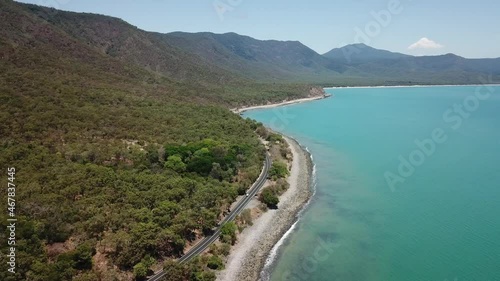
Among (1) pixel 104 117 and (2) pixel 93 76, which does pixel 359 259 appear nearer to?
(1) pixel 104 117

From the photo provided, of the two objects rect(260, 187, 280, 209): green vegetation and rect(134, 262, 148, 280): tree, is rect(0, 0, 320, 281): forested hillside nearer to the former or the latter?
rect(134, 262, 148, 280): tree

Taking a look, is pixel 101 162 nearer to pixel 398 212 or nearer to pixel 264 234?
pixel 264 234

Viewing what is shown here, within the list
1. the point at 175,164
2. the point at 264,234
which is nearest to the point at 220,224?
the point at 264,234

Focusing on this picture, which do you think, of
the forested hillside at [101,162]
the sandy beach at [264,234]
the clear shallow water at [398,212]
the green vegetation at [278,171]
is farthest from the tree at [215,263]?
the green vegetation at [278,171]

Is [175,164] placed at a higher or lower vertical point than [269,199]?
higher

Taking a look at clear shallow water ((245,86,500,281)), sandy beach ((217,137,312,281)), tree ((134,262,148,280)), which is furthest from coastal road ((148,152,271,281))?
clear shallow water ((245,86,500,281))

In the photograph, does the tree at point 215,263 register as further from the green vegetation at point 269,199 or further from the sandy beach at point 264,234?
the green vegetation at point 269,199
